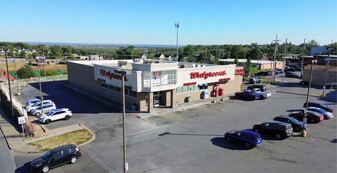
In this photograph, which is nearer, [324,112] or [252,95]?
[324,112]

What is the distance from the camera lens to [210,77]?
3991 centimetres

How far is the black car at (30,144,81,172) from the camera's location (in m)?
17.7

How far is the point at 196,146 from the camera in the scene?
22.1 m

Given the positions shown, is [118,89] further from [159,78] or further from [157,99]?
[159,78]

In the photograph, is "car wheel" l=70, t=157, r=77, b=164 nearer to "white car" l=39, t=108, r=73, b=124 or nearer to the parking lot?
the parking lot

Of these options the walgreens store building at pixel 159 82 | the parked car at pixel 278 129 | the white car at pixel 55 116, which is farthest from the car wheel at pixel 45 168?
the parked car at pixel 278 129

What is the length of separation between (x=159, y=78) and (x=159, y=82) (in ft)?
1.75

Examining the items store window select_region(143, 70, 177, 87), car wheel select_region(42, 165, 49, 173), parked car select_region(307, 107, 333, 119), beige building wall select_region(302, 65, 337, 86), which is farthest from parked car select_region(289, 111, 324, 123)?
beige building wall select_region(302, 65, 337, 86)

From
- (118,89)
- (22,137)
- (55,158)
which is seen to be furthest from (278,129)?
(22,137)

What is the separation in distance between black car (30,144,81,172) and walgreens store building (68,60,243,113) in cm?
1371

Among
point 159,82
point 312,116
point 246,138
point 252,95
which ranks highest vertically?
point 159,82

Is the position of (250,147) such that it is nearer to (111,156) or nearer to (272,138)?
(272,138)

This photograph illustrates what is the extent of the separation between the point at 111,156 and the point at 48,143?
279 inches

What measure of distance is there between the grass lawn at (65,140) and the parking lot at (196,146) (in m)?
1.23
